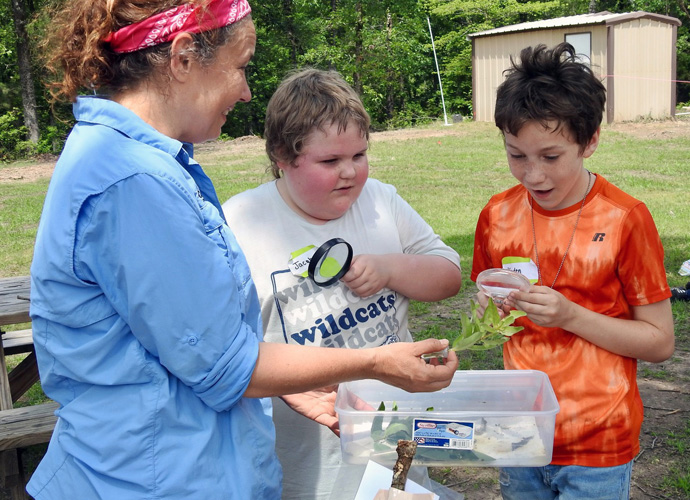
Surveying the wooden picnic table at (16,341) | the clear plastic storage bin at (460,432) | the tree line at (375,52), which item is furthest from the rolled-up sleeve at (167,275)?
the tree line at (375,52)

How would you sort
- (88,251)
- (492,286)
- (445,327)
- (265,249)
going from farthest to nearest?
(445,327) → (265,249) → (492,286) → (88,251)

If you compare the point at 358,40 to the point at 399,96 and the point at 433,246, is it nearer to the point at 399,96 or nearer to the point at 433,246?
the point at 399,96

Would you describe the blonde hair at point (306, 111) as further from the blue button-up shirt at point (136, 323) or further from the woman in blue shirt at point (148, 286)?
the blue button-up shirt at point (136, 323)

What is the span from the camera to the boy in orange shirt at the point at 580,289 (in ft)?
7.09

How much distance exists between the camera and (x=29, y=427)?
11.1ft

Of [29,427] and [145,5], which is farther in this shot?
[29,427]

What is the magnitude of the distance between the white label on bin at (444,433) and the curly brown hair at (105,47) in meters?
1.08

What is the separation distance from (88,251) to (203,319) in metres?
0.28

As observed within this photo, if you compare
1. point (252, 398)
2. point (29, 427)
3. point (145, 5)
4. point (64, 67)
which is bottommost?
Result: point (29, 427)

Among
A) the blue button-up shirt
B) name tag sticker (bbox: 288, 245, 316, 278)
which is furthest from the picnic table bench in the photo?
the blue button-up shirt

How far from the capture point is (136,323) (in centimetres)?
148

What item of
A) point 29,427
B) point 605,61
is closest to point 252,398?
point 29,427

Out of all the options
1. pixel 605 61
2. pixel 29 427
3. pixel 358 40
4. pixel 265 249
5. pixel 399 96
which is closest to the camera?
pixel 265 249

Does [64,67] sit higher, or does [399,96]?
[64,67]
